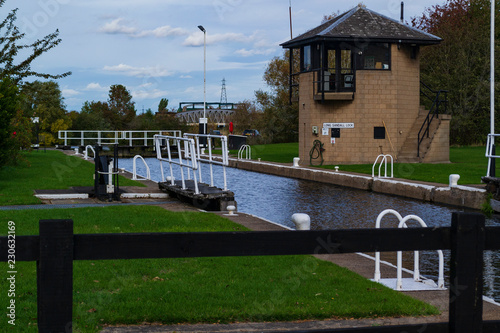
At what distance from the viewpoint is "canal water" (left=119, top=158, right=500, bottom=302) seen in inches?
405

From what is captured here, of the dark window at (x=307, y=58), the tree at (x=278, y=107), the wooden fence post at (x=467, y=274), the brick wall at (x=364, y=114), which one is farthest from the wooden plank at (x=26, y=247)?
the tree at (x=278, y=107)

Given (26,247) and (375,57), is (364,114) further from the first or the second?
(26,247)

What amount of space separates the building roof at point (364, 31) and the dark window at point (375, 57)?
1.60 feet

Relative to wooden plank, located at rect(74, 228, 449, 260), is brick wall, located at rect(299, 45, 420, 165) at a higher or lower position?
higher

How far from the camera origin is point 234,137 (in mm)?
50438

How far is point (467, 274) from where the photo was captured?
13.3ft

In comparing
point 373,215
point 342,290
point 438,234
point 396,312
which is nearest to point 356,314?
point 396,312

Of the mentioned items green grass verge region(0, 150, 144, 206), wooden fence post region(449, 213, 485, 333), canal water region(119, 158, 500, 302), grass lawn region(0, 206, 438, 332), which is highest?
wooden fence post region(449, 213, 485, 333)

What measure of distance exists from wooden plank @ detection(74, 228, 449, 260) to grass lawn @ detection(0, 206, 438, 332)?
174 cm

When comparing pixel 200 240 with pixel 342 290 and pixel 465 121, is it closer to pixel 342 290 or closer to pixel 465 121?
pixel 342 290

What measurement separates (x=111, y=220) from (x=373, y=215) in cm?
673

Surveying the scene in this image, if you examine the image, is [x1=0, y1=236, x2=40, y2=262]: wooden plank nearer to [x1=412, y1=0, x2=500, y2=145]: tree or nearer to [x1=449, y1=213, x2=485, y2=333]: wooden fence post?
[x1=449, y1=213, x2=485, y2=333]: wooden fence post

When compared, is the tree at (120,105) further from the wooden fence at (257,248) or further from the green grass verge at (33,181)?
the wooden fence at (257,248)

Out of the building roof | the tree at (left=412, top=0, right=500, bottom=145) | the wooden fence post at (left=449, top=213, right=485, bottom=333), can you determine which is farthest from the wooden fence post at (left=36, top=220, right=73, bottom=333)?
the tree at (left=412, top=0, right=500, bottom=145)
